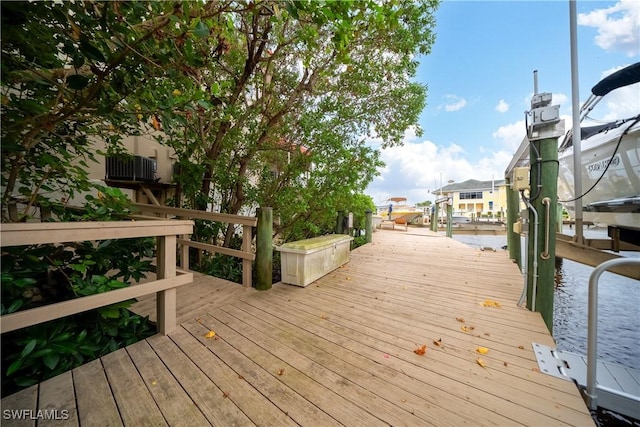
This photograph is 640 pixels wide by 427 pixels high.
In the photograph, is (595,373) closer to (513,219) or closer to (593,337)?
(593,337)

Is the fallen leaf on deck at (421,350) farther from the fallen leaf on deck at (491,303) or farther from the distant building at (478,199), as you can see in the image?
the distant building at (478,199)

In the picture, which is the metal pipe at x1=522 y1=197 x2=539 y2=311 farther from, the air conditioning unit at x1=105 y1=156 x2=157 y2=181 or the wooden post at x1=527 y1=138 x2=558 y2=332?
the air conditioning unit at x1=105 y1=156 x2=157 y2=181

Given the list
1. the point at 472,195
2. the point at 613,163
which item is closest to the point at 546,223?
the point at 613,163

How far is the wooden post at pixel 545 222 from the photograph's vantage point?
7.50ft

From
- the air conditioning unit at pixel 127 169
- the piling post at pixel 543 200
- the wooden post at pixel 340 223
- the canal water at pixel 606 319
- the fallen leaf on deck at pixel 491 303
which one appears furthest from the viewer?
the wooden post at pixel 340 223

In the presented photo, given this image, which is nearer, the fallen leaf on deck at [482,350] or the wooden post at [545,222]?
the fallen leaf on deck at [482,350]

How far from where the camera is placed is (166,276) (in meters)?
2.05

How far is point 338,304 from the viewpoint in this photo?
9.27ft

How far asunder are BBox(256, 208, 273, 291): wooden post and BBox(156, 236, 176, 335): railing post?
115 centimetres

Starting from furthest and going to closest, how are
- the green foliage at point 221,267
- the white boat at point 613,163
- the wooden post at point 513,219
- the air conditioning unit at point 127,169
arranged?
the air conditioning unit at point 127,169, the green foliage at point 221,267, the wooden post at point 513,219, the white boat at point 613,163

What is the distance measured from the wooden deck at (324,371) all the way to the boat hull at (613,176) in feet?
9.09

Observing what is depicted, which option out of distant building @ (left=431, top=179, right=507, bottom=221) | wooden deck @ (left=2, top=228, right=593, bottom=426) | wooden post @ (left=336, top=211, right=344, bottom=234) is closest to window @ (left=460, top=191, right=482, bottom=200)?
distant building @ (left=431, top=179, right=507, bottom=221)

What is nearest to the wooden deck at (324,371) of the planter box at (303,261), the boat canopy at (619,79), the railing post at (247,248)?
the railing post at (247,248)

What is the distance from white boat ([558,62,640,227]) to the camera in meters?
3.47
